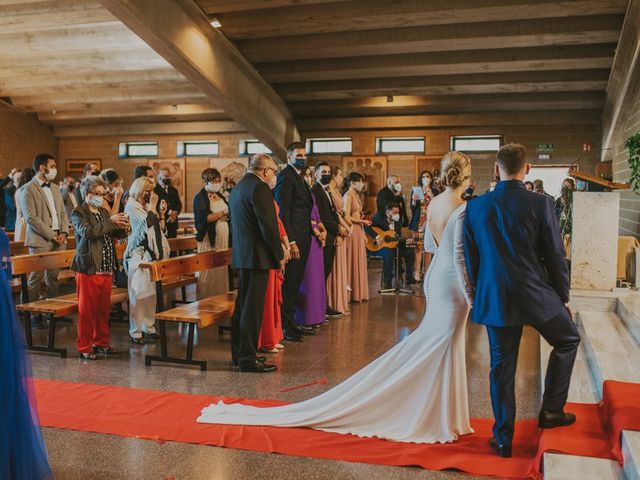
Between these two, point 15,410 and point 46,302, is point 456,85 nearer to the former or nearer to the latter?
point 46,302

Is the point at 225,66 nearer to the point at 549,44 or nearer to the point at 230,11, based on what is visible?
the point at 230,11

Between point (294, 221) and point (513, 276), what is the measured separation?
3.43 meters

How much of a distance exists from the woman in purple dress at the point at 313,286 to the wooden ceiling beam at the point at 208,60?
12.7 feet

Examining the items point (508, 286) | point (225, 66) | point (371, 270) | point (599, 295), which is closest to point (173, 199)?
point (225, 66)

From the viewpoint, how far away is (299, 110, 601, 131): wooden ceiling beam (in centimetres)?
1318

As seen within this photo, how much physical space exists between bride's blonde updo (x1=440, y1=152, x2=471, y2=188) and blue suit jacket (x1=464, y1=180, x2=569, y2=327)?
0.46 meters

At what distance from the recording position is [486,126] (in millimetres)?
13898

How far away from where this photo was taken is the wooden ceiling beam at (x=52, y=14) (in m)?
9.53

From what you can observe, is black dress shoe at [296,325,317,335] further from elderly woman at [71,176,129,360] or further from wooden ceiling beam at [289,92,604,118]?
wooden ceiling beam at [289,92,604,118]

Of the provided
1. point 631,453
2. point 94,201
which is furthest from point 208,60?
point 631,453

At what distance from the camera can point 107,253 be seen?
17.8 feet

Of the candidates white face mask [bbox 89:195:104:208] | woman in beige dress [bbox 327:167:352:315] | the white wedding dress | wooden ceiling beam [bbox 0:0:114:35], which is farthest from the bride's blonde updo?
wooden ceiling beam [bbox 0:0:114:35]

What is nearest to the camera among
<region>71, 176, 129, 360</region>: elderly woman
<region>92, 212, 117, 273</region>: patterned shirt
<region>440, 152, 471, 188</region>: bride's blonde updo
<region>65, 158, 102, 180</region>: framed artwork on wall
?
<region>440, 152, 471, 188</region>: bride's blonde updo

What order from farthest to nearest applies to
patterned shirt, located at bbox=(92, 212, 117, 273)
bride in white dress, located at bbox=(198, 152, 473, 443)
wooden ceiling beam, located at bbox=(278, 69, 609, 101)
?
wooden ceiling beam, located at bbox=(278, 69, 609, 101), patterned shirt, located at bbox=(92, 212, 117, 273), bride in white dress, located at bbox=(198, 152, 473, 443)
